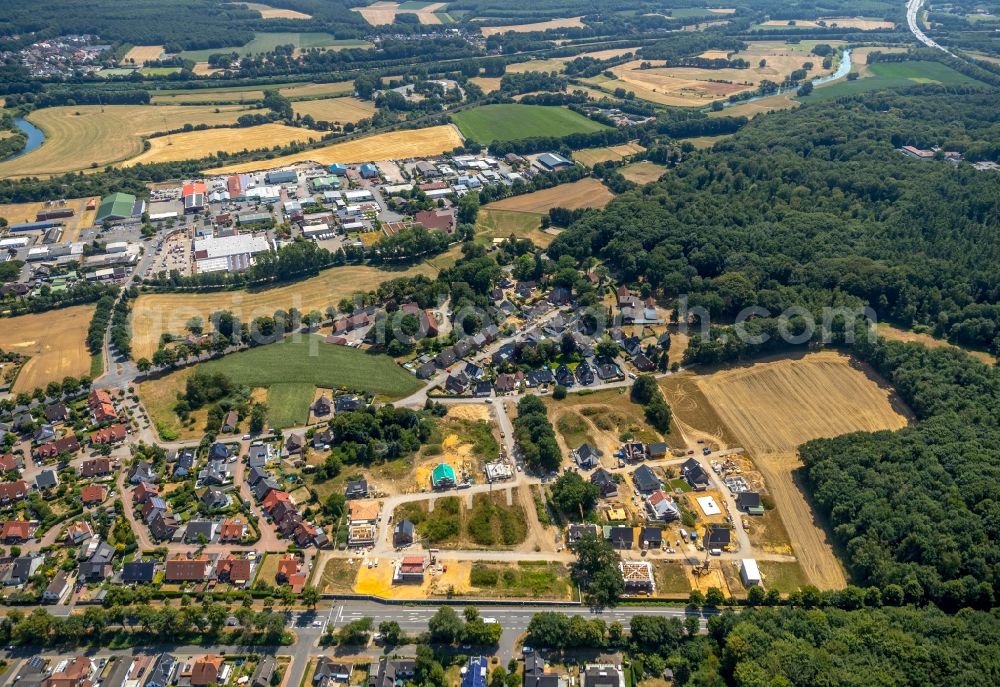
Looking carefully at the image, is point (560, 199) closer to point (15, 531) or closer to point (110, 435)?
point (110, 435)

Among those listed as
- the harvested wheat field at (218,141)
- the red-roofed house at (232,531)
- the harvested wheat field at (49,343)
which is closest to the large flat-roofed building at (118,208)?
the harvested wheat field at (218,141)

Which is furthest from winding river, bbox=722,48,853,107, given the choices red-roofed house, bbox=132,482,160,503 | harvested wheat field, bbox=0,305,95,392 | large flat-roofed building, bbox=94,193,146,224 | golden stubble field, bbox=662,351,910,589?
red-roofed house, bbox=132,482,160,503

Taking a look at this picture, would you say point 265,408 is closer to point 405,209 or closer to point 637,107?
point 405,209

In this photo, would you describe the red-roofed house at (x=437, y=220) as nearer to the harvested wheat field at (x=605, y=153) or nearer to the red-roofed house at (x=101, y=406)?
the harvested wheat field at (x=605, y=153)

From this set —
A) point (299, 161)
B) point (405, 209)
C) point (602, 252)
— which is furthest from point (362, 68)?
point (602, 252)

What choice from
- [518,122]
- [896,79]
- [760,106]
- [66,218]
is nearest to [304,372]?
[66,218]

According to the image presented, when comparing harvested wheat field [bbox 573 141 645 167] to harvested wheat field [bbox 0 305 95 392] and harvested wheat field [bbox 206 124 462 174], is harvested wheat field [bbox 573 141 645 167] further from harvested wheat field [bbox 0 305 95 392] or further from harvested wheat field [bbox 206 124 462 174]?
harvested wheat field [bbox 0 305 95 392]
